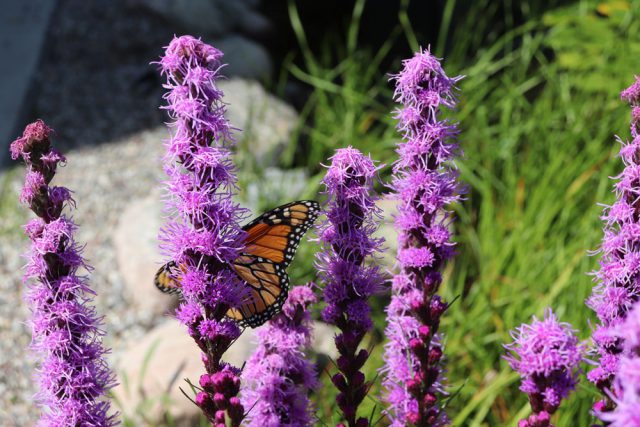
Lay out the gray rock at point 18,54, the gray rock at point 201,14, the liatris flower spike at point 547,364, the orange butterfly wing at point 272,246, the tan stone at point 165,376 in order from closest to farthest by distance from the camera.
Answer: the liatris flower spike at point 547,364 → the orange butterfly wing at point 272,246 → the tan stone at point 165,376 → the gray rock at point 18,54 → the gray rock at point 201,14

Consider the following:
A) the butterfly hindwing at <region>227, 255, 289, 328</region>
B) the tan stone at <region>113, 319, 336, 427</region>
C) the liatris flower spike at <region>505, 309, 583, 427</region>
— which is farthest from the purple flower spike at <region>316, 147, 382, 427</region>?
the tan stone at <region>113, 319, 336, 427</region>

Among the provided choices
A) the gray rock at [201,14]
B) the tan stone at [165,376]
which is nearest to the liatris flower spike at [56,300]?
the tan stone at [165,376]

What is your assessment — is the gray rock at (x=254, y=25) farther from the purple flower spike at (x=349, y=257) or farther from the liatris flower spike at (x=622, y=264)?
the liatris flower spike at (x=622, y=264)

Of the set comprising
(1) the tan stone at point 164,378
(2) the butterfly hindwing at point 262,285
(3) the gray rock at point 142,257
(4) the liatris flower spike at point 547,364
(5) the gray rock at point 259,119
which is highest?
(5) the gray rock at point 259,119

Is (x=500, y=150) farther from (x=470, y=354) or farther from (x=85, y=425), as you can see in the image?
(x=85, y=425)

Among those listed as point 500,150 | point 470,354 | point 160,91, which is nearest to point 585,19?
point 500,150

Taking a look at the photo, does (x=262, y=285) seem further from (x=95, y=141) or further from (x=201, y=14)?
(x=201, y=14)
